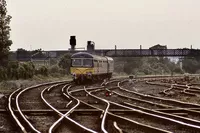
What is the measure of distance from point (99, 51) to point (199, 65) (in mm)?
23616

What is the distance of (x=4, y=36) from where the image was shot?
129ft

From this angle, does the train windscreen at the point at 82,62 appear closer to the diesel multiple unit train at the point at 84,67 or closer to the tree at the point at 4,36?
the diesel multiple unit train at the point at 84,67

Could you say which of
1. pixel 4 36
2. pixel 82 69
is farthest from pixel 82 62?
pixel 4 36

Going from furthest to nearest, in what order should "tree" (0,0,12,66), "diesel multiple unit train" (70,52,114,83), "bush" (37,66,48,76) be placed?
"bush" (37,66,48,76) < "tree" (0,0,12,66) < "diesel multiple unit train" (70,52,114,83)

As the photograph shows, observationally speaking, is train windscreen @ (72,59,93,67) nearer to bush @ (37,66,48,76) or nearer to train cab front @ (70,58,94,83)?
train cab front @ (70,58,94,83)

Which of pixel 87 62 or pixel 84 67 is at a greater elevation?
pixel 87 62

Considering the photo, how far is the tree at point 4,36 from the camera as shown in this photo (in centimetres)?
3841

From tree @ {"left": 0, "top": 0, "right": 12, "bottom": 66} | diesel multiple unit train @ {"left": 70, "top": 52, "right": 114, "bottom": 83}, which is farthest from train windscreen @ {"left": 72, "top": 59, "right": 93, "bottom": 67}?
tree @ {"left": 0, "top": 0, "right": 12, "bottom": 66}

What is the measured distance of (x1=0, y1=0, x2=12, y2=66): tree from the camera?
1512 inches

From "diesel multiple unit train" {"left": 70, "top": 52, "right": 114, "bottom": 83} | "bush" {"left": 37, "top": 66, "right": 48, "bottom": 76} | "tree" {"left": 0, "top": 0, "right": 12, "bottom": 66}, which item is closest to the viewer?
"diesel multiple unit train" {"left": 70, "top": 52, "right": 114, "bottom": 83}

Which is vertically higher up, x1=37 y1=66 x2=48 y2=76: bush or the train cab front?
the train cab front

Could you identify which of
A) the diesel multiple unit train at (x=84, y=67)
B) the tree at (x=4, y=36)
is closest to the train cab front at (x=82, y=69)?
the diesel multiple unit train at (x=84, y=67)

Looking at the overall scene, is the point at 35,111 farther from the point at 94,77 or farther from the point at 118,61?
the point at 118,61

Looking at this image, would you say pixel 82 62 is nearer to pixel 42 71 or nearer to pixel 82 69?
pixel 82 69
